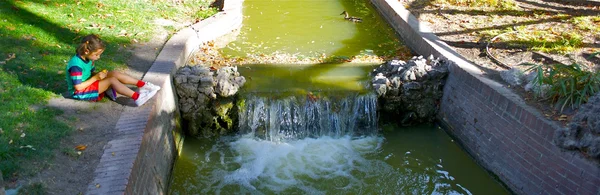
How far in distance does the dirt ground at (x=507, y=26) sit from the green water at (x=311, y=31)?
105cm

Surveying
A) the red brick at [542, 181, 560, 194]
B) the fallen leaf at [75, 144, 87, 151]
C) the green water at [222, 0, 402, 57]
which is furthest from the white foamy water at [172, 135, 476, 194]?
the green water at [222, 0, 402, 57]

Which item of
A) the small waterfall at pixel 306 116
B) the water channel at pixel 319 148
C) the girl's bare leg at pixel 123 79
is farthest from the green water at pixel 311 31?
the girl's bare leg at pixel 123 79

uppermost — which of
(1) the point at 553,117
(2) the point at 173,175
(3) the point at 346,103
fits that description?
(1) the point at 553,117

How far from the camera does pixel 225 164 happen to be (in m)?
6.71

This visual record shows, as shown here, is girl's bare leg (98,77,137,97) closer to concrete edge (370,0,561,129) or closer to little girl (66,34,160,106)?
little girl (66,34,160,106)

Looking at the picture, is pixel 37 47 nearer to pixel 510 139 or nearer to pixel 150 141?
pixel 150 141

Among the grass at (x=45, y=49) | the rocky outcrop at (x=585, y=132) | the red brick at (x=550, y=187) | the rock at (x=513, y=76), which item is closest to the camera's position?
the grass at (x=45, y=49)

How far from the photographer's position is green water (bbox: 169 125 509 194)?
20.6ft

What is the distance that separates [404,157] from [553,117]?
2.03 meters

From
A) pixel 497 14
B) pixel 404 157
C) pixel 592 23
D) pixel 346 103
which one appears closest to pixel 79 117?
pixel 346 103

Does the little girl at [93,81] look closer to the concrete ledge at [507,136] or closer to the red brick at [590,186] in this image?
the concrete ledge at [507,136]

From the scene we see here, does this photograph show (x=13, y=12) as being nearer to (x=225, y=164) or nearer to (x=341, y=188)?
(x=225, y=164)

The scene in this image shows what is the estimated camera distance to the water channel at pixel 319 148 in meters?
6.33

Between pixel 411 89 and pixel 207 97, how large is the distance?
3.11 meters
